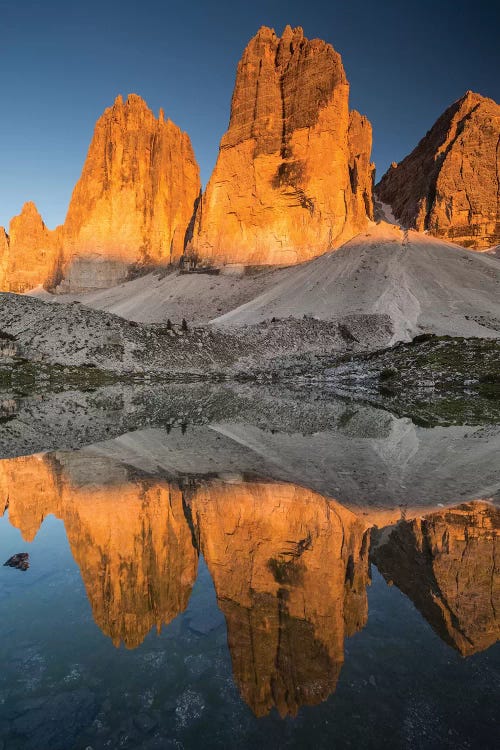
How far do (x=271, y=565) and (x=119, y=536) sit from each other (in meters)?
1.77

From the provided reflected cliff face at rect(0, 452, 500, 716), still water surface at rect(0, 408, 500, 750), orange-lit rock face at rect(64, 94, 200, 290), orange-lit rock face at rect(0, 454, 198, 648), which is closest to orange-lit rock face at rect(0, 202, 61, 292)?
orange-lit rock face at rect(64, 94, 200, 290)

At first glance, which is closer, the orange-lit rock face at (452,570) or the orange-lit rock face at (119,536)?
the orange-lit rock face at (452,570)

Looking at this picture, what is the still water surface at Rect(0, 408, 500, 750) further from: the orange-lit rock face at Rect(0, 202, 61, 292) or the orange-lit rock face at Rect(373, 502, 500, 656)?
the orange-lit rock face at Rect(0, 202, 61, 292)

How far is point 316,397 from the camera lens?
2253 cm

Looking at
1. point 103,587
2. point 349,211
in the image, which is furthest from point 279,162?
point 103,587

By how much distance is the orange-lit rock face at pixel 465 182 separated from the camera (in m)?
83.3

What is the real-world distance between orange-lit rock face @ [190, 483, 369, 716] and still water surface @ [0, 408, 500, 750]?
0.01 metres

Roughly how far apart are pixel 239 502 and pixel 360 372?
83.8 ft

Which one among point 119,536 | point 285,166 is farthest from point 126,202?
point 119,536

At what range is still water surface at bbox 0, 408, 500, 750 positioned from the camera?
271 cm

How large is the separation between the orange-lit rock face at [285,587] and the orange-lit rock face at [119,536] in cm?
35

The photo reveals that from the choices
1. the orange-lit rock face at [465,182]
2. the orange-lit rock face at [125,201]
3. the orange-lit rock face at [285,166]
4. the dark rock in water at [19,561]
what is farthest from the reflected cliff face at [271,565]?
the orange-lit rock face at [465,182]

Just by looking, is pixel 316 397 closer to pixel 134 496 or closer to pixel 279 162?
pixel 134 496

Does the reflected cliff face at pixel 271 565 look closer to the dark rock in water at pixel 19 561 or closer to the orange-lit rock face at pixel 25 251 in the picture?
the dark rock in water at pixel 19 561
